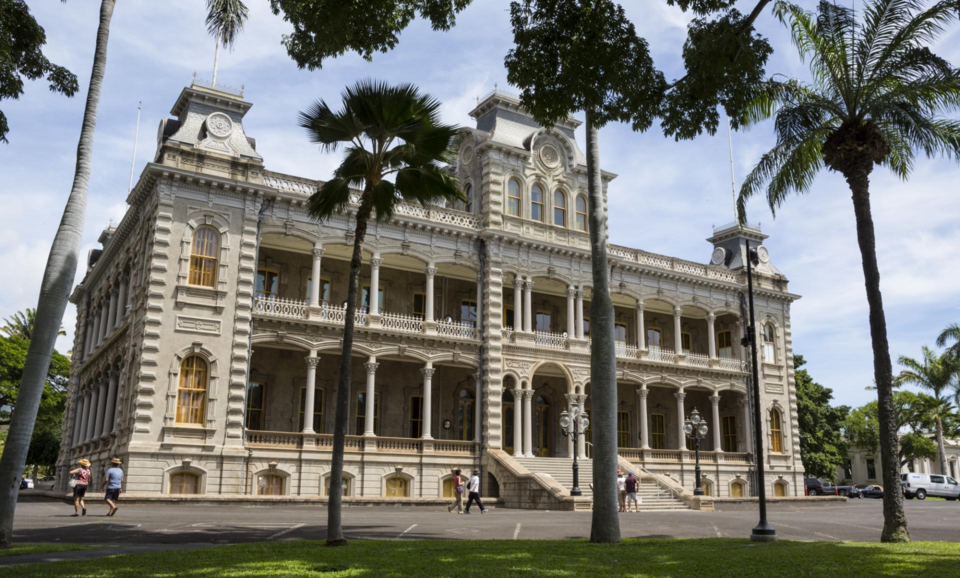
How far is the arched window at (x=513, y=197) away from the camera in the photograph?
36.0 m

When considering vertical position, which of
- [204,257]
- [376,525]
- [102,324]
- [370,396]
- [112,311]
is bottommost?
[376,525]

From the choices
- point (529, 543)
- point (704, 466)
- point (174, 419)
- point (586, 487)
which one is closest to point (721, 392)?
point (704, 466)

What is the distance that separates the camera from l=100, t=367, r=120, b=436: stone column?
105 feet

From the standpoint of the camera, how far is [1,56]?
13469 millimetres

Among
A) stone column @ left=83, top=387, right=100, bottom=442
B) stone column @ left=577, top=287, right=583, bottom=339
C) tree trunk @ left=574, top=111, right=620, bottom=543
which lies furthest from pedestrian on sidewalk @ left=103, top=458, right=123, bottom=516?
stone column @ left=577, top=287, right=583, bottom=339

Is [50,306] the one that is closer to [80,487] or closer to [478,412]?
[80,487]

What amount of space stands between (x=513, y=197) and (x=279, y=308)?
458 inches

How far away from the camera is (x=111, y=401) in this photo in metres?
32.0

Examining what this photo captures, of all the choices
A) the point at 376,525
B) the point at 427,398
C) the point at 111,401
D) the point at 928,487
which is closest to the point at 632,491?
the point at 427,398

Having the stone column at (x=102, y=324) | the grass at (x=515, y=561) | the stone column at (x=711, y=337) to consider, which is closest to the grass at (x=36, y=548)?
the grass at (x=515, y=561)

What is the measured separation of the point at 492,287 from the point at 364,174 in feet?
61.2

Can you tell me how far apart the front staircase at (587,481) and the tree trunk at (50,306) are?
66.3 feet

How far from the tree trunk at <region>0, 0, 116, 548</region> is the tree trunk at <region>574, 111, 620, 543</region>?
29.1 feet

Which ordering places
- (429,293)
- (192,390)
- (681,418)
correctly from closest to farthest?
(192,390)
(429,293)
(681,418)
